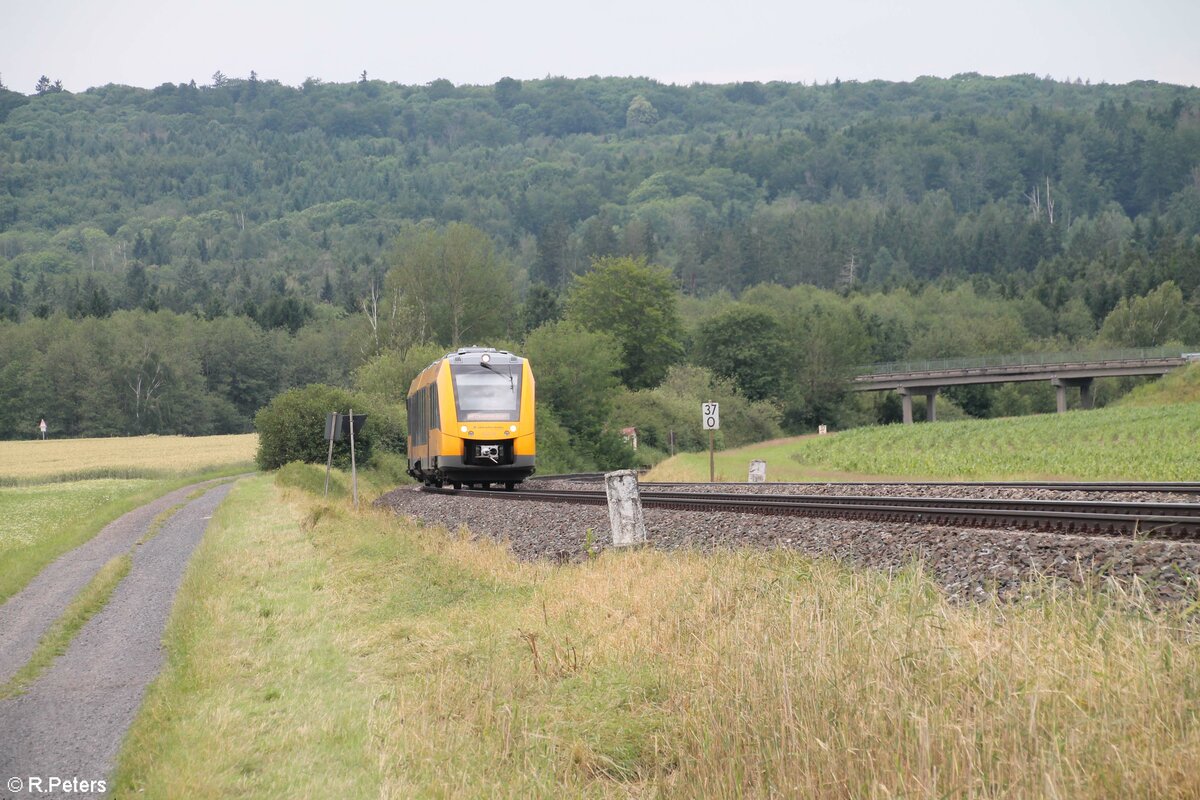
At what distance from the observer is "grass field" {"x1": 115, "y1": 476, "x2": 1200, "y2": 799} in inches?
230

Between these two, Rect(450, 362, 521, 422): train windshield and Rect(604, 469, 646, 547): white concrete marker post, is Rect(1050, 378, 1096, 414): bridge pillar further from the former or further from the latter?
Rect(604, 469, 646, 547): white concrete marker post

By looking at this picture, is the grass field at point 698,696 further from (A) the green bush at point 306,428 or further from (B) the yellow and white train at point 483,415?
(A) the green bush at point 306,428

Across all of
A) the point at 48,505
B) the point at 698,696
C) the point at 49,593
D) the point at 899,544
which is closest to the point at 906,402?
the point at 48,505

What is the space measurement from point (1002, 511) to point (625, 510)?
4.86m

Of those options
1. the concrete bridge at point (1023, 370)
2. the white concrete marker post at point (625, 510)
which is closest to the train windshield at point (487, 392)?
the white concrete marker post at point (625, 510)

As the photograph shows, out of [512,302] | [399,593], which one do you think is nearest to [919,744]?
[399,593]

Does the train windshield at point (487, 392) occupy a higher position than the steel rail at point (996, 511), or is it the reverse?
the train windshield at point (487, 392)

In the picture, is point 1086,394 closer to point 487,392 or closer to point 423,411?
point 423,411

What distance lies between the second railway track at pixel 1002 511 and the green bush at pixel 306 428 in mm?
32730

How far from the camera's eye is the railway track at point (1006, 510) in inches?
501

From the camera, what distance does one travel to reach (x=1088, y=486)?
24.6m

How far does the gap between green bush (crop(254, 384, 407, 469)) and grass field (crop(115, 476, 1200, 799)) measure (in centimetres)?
4257

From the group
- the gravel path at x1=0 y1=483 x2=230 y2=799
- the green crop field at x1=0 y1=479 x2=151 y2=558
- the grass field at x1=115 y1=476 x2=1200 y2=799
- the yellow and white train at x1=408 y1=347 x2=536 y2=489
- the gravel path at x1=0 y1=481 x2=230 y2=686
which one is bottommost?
the green crop field at x1=0 y1=479 x2=151 y2=558

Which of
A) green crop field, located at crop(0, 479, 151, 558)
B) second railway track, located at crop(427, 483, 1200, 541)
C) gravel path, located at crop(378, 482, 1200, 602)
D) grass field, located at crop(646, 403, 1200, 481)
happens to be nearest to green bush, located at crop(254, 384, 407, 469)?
green crop field, located at crop(0, 479, 151, 558)
